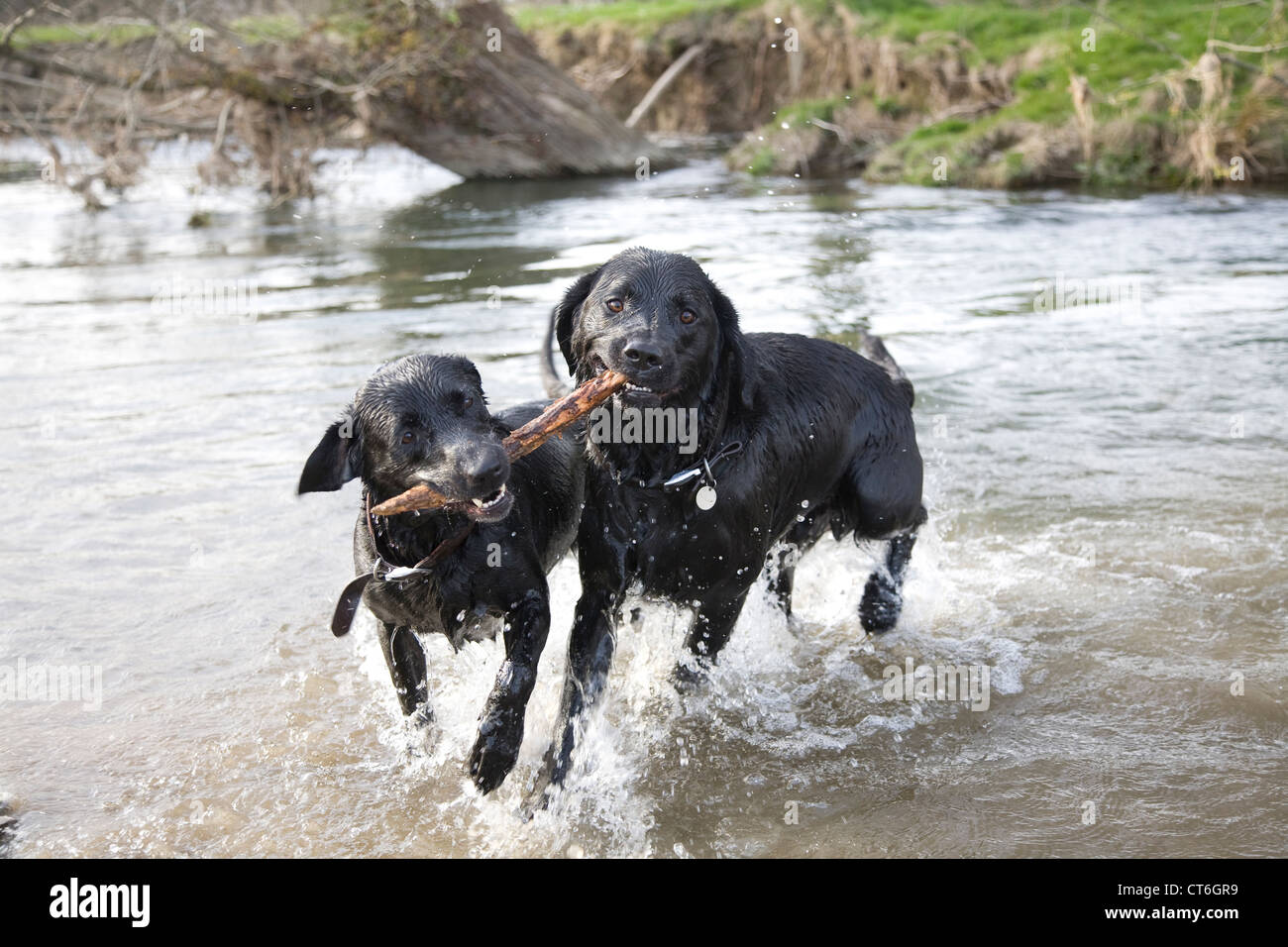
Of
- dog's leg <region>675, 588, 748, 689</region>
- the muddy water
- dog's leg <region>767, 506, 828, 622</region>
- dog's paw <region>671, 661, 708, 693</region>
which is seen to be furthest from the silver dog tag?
dog's leg <region>767, 506, 828, 622</region>

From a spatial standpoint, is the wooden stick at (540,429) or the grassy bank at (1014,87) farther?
the grassy bank at (1014,87)

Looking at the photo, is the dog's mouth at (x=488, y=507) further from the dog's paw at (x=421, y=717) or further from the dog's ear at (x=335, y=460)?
the dog's paw at (x=421, y=717)

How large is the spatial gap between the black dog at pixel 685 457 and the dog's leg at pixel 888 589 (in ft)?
2.25

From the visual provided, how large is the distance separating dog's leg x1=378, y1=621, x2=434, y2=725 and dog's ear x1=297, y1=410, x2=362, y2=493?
2.15 ft

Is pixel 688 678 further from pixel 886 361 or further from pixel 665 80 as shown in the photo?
pixel 665 80

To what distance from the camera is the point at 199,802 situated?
13.9 feet

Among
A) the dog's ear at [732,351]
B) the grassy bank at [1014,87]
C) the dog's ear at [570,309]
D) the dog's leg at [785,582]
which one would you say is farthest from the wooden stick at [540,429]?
the grassy bank at [1014,87]

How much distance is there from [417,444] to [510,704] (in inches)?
36.4

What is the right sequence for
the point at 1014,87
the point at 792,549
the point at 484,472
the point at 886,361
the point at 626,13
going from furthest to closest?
the point at 626,13
the point at 1014,87
the point at 886,361
the point at 792,549
the point at 484,472

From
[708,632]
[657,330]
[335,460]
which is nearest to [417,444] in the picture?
[335,460]

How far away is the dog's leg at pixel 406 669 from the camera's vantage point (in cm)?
441

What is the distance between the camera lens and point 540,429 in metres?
4.17

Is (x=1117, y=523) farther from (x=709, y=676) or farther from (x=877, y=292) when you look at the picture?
(x=877, y=292)

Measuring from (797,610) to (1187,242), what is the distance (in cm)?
974
